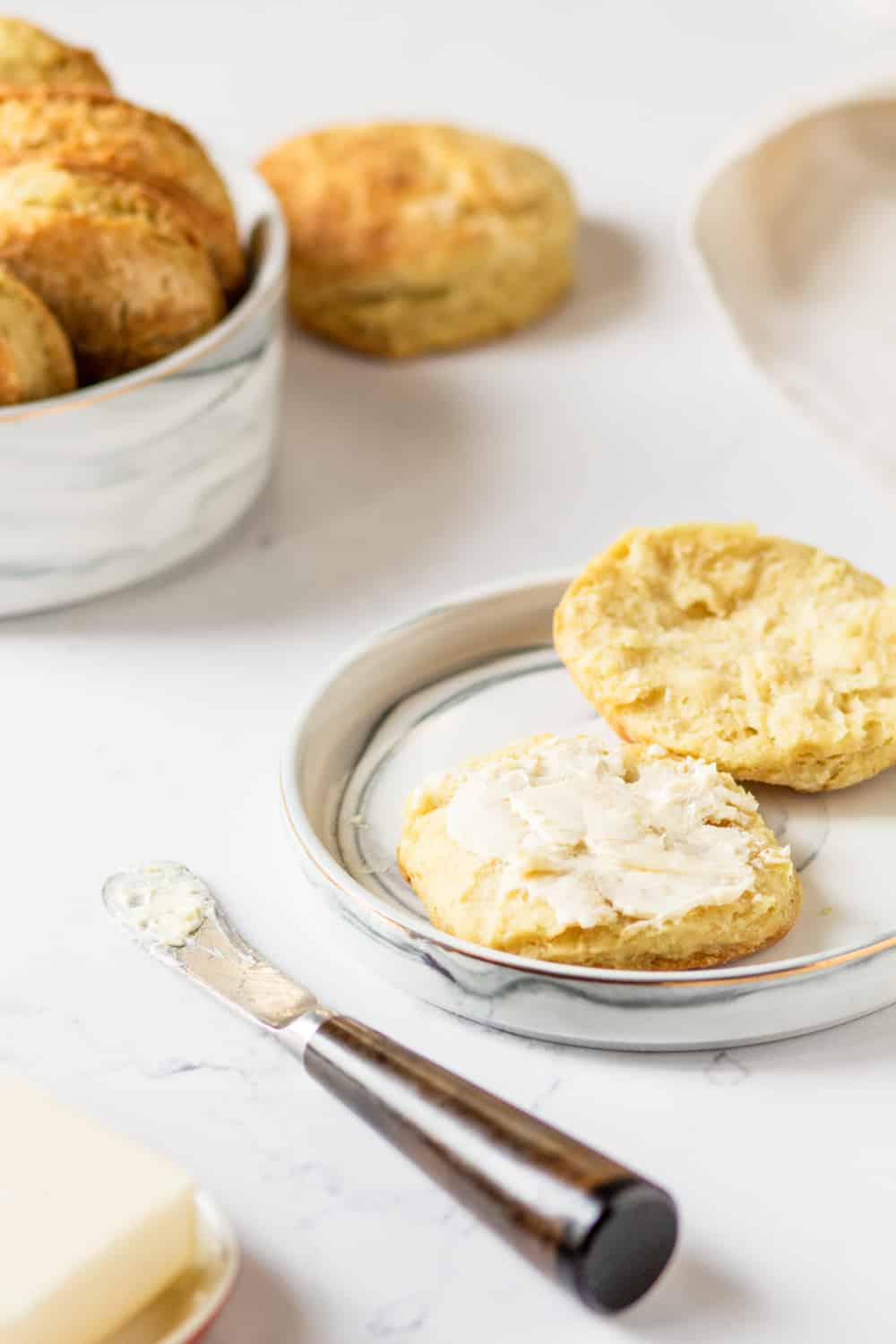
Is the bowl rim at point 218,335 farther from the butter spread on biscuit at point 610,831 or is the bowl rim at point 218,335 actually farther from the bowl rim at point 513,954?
the butter spread on biscuit at point 610,831

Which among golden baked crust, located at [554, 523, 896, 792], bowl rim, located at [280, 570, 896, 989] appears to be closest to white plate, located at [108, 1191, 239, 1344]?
bowl rim, located at [280, 570, 896, 989]

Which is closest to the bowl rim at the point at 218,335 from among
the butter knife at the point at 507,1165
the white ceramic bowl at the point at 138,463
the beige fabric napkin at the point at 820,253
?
the white ceramic bowl at the point at 138,463

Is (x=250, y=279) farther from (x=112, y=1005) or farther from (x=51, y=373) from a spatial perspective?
(x=112, y=1005)

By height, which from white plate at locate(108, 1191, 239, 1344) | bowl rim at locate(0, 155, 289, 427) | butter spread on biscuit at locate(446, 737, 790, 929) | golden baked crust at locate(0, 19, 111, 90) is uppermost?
golden baked crust at locate(0, 19, 111, 90)

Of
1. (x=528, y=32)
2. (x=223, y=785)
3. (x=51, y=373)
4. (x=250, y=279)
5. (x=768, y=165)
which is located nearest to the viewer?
(x=223, y=785)

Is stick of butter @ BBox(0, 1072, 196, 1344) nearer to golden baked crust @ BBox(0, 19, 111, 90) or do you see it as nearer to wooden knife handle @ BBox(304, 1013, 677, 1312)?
wooden knife handle @ BBox(304, 1013, 677, 1312)

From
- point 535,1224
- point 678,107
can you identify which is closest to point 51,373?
point 535,1224
